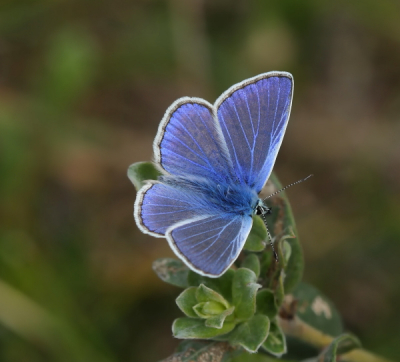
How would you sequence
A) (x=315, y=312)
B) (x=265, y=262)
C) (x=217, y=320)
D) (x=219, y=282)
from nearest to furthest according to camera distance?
(x=217, y=320)
(x=219, y=282)
(x=265, y=262)
(x=315, y=312)

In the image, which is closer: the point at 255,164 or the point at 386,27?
the point at 255,164

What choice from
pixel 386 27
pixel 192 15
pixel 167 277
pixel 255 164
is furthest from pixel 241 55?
pixel 167 277

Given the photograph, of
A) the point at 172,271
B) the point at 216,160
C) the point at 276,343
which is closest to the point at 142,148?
the point at 216,160

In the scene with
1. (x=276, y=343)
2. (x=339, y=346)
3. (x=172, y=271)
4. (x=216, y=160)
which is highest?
(x=216, y=160)

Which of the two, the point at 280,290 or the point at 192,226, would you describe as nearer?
the point at 280,290

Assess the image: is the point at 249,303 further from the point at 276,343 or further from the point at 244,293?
the point at 276,343

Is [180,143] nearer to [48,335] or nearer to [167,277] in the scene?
[167,277]
